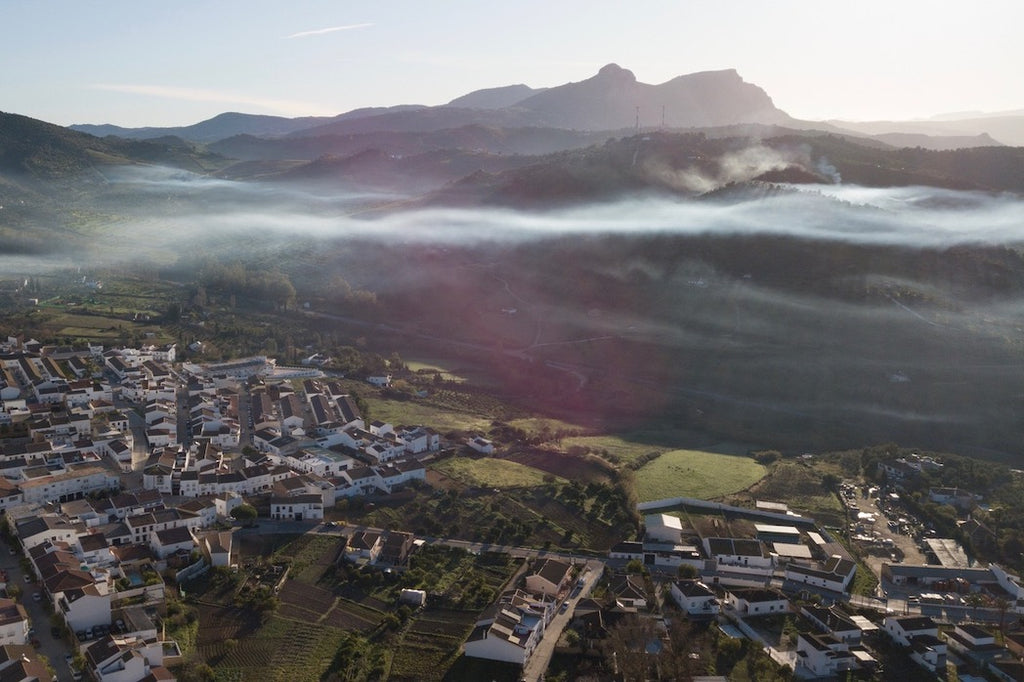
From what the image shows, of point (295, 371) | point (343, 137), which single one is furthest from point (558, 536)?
point (343, 137)

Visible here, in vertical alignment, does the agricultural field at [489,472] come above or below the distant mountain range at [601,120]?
below

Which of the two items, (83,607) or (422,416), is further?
(422,416)

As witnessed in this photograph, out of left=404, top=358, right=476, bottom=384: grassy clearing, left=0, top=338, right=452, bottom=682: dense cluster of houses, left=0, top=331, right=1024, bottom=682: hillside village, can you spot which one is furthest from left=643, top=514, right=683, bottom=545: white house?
left=404, top=358, right=476, bottom=384: grassy clearing

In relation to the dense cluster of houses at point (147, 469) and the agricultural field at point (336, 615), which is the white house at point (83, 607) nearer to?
the dense cluster of houses at point (147, 469)

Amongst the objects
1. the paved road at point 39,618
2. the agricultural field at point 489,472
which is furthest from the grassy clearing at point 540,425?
the paved road at point 39,618

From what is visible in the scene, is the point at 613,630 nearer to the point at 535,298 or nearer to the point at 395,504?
the point at 395,504

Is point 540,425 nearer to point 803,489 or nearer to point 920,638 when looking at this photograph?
point 803,489

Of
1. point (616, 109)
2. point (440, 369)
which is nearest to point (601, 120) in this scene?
point (616, 109)
